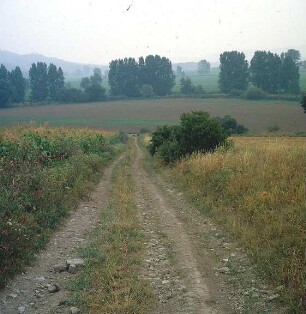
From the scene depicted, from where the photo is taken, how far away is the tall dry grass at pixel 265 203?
5949mm

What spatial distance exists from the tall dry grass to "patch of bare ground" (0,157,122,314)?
340 centimetres

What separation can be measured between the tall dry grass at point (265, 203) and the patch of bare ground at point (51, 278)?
134 inches

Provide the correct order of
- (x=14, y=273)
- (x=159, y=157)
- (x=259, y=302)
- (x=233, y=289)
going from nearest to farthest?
1. (x=259, y=302)
2. (x=233, y=289)
3. (x=14, y=273)
4. (x=159, y=157)

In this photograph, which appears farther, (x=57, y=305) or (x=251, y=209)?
(x=251, y=209)

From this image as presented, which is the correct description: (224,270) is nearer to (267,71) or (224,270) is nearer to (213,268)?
(213,268)

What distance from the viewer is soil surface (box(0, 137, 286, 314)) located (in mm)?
5395

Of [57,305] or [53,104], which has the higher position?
[53,104]

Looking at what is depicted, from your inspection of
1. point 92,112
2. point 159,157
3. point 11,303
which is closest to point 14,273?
point 11,303

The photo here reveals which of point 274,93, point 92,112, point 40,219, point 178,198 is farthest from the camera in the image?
point 274,93

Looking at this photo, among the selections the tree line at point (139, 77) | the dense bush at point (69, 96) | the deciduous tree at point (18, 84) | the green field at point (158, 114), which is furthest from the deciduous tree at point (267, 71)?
the deciduous tree at point (18, 84)

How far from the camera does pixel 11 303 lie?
5523mm

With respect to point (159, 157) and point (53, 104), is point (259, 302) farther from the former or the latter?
point (53, 104)

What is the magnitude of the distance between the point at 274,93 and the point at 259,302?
91.6 m

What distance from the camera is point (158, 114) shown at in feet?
247
